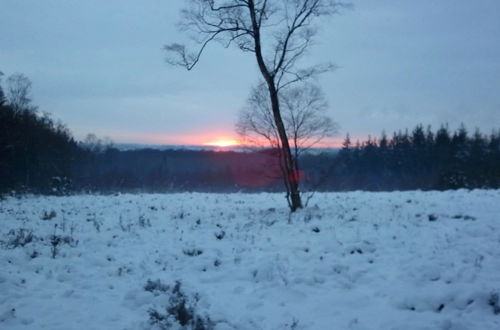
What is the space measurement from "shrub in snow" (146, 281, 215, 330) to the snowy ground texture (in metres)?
0.02

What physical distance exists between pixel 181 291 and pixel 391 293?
11.7 feet

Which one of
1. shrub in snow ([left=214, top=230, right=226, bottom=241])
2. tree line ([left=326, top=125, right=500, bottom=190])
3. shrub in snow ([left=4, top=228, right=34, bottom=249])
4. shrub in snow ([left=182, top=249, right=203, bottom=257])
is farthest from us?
tree line ([left=326, top=125, right=500, bottom=190])

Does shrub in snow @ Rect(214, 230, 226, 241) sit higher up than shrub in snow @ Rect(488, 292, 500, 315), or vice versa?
shrub in snow @ Rect(214, 230, 226, 241)

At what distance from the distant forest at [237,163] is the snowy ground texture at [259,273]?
439 centimetres

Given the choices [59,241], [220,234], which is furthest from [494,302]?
[59,241]

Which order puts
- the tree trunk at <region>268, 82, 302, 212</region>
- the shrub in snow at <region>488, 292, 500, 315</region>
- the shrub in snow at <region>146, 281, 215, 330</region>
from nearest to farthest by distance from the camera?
the shrub in snow at <region>146, 281, 215, 330</region>
the shrub in snow at <region>488, 292, 500, 315</region>
the tree trunk at <region>268, 82, 302, 212</region>

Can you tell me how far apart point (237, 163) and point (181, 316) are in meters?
126

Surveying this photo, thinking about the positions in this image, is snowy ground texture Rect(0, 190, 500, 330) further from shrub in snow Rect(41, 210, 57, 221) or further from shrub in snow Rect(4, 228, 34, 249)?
shrub in snow Rect(41, 210, 57, 221)

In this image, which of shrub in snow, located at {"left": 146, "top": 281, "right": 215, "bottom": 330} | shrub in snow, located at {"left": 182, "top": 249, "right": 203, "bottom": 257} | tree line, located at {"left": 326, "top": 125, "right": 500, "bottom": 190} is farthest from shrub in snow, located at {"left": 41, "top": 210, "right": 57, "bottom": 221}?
tree line, located at {"left": 326, "top": 125, "right": 500, "bottom": 190}

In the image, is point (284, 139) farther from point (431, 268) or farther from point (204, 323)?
point (204, 323)

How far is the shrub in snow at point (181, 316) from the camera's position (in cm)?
616

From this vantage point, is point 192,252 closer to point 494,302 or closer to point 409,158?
point 494,302

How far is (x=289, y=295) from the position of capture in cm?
741

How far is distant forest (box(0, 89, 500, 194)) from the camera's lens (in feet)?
86.4
